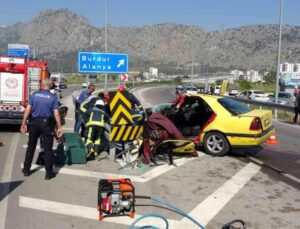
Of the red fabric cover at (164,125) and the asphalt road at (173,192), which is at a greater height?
the red fabric cover at (164,125)

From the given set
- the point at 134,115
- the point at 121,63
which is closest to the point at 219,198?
the point at 134,115

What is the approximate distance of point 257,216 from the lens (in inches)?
255

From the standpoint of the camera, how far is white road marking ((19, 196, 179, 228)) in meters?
6.11

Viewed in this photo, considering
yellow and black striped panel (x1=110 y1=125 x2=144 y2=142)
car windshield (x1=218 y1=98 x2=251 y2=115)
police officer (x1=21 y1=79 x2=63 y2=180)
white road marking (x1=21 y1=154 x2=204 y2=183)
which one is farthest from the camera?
car windshield (x1=218 y1=98 x2=251 y2=115)

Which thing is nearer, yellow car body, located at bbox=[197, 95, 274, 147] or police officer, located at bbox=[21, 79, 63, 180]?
police officer, located at bbox=[21, 79, 63, 180]

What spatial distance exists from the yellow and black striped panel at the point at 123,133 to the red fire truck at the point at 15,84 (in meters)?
6.45

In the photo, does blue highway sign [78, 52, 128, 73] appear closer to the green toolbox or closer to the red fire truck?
the red fire truck

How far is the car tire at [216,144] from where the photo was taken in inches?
432

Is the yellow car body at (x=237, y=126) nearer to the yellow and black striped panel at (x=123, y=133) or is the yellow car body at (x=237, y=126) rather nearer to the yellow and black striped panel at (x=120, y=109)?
the yellow and black striped panel at (x=123, y=133)

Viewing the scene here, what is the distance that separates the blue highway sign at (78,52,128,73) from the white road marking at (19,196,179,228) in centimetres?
1914

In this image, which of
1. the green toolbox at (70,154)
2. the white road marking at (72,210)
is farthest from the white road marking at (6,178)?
the green toolbox at (70,154)

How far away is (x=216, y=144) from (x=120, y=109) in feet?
8.62

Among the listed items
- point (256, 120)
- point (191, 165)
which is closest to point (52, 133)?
point (191, 165)

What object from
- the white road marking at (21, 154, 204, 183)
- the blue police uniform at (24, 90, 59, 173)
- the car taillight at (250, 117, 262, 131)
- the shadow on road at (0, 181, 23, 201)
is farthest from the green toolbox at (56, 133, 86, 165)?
the car taillight at (250, 117, 262, 131)
